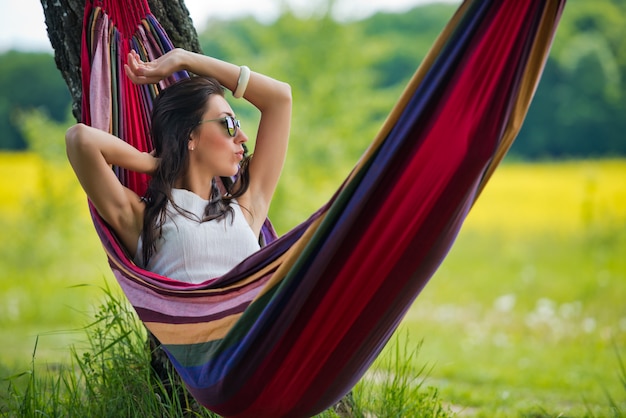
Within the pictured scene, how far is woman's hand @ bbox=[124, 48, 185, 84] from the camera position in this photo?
210 cm

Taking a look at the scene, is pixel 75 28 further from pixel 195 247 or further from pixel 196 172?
pixel 195 247

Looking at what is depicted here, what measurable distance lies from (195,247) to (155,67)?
19.5 inches

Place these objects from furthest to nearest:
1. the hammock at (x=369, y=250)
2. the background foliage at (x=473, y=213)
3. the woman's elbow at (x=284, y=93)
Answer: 1. the background foliage at (x=473, y=213)
2. the woman's elbow at (x=284, y=93)
3. the hammock at (x=369, y=250)

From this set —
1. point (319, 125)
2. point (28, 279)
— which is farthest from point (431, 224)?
point (28, 279)

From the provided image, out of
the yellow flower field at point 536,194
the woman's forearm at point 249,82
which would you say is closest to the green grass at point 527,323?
the yellow flower field at point 536,194

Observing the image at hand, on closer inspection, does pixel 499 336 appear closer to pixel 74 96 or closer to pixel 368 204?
pixel 74 96

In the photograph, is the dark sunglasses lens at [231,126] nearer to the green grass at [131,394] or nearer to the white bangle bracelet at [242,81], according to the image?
the white bangle bracelet at [242,81]

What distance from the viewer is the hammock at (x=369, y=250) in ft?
4.89

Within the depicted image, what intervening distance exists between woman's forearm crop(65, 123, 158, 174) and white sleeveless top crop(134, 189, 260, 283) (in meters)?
0.18

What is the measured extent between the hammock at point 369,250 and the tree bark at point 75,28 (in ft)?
3.10

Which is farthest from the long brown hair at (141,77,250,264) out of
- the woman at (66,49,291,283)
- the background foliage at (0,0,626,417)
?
the background foliage at (0,0,626,417)

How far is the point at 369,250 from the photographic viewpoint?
156 cm

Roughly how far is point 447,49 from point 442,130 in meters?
0.15

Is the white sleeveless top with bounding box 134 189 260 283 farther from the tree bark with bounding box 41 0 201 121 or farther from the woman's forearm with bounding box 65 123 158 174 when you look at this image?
the tree bark with bounding box 41 0 201 121
